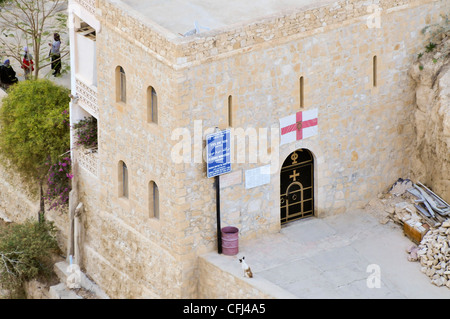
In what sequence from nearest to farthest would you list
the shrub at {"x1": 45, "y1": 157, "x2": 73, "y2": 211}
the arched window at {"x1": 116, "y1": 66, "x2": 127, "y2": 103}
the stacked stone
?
the stacked stone
the arched window at {"x1": 116, "y1": 66, "x2": 127, "y2": 103}
the shrub at {"x1": 45, "y1": 157, "x2": 73, "y2": 211}

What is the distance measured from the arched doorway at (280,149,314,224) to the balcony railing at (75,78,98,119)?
16.7 feet

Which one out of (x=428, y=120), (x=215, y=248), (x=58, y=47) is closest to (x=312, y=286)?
(x=215, y=248)

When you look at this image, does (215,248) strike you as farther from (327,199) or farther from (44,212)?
(44,212)

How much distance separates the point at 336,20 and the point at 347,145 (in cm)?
331

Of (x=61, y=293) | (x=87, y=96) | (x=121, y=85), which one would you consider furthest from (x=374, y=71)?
(x=61, y=293)

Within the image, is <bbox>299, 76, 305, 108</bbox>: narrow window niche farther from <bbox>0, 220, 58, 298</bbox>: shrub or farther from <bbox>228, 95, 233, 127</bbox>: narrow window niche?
<bbox>0, 220, 58, 298</bbox>: shrub

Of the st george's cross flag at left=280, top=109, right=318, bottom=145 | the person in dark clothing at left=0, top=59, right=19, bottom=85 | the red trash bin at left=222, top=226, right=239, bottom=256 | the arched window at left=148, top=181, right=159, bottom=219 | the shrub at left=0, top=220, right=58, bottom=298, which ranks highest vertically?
the st george's cross flag at left=280, top=109, right=318, bottom=145

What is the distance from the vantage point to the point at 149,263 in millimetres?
31984

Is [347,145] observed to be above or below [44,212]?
above

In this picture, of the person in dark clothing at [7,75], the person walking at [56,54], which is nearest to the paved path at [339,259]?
the person walking at [56,54]

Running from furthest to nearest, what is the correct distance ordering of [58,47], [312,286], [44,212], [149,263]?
[58,47] < [44,212] < [149,263] < [312,286]

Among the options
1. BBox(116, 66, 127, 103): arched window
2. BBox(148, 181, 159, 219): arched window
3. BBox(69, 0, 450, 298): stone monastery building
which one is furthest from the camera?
BBox(116, 66, 127, 103): arched window

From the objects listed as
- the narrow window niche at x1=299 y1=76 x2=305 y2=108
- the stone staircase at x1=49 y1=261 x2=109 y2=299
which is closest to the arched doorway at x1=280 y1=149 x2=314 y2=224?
the narrow window niche at x1=299 y1=76 x2=305 y2=108

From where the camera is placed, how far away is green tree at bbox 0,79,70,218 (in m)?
34.8
